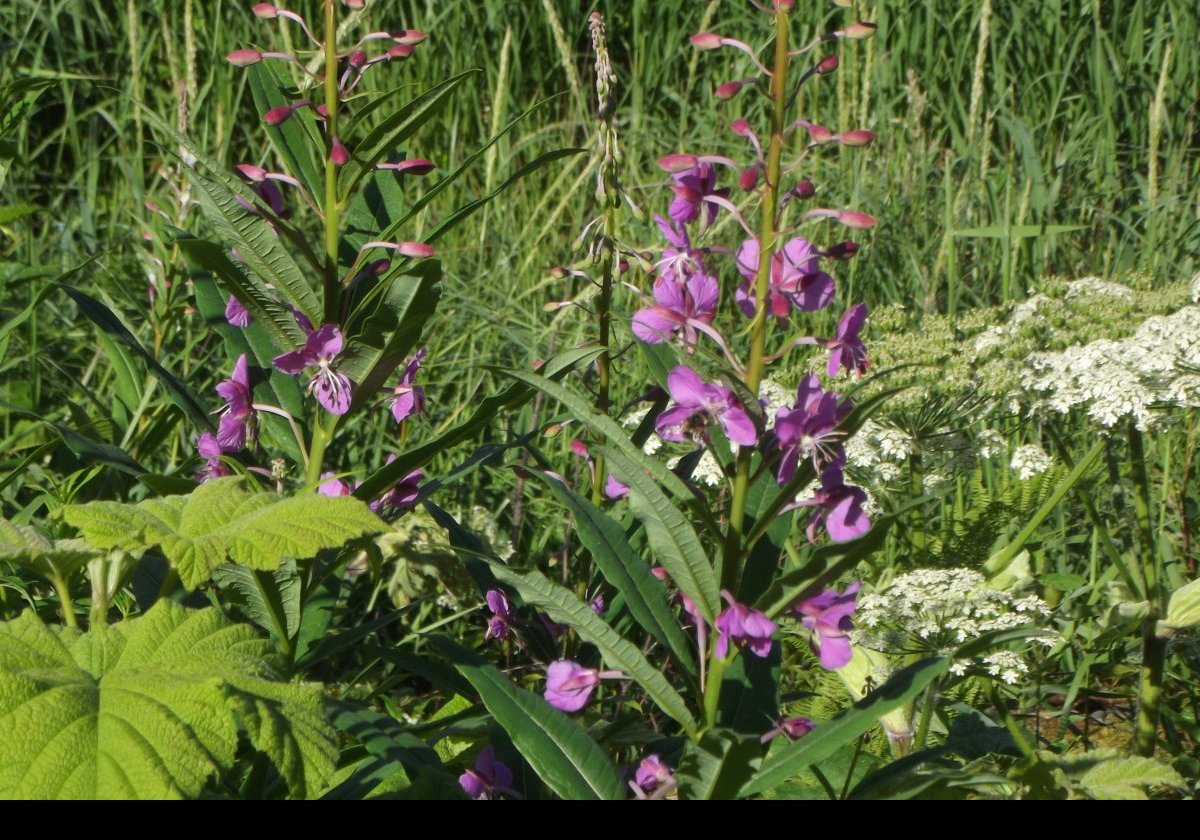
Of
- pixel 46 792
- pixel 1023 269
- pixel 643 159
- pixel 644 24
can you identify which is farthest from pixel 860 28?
pixel 644 24

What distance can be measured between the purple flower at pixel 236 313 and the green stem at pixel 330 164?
14 centimetres

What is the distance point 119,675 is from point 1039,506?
6.26ft

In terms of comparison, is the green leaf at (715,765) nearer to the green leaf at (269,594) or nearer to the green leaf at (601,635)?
the green leaf at (601,635)

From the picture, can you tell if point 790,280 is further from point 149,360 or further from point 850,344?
point 149,360

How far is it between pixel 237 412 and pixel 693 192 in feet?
2.63

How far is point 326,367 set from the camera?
1.78 m

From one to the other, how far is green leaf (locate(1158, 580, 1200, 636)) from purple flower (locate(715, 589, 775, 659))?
106 cm

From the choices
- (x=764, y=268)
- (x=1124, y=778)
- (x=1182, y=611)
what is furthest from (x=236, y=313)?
(x=1182, y=611)

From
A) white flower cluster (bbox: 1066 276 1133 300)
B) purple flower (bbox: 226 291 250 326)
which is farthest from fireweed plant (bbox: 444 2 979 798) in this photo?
white flower cluster (bbox: 1066 276 1133 300)

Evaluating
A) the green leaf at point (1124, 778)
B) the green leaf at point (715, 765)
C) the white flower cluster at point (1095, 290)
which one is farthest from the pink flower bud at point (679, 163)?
the white flower cluster at point (1095, 290)

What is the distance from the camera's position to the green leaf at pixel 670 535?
1480mm

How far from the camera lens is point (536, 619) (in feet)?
6.84

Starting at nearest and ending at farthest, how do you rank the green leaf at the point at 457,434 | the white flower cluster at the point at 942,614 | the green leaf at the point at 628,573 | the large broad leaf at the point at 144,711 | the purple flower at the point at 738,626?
the large broad leaf at the point at 144,711 → the purple flower at the point at 738,626 → the green leaf at the point at 628,573 → the green leaf at the point at 457,434 → the white flower cluster at the point at 942,614

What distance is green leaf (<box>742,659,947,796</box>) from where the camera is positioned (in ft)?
4.62
